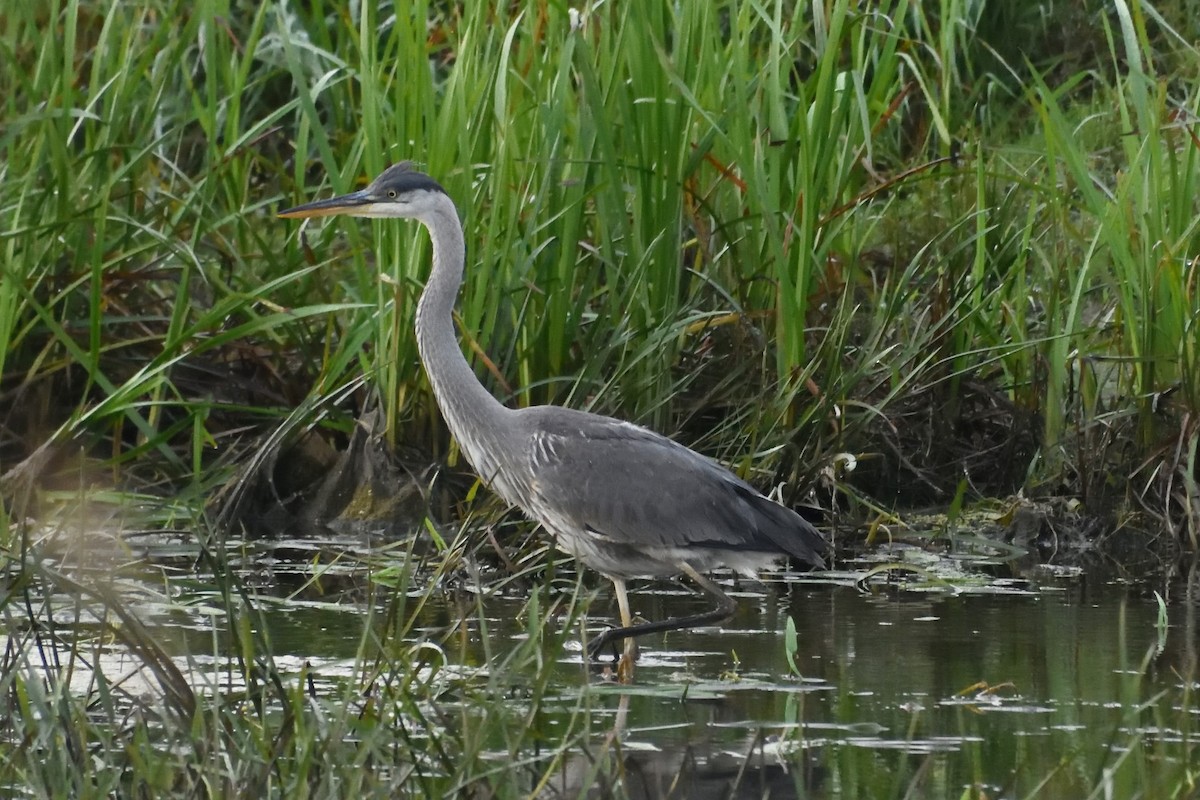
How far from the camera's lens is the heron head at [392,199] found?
5953 millimetres

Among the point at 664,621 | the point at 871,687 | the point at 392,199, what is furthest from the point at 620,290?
the point at 871,687

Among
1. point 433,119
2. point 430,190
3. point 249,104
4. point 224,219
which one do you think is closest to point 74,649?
point 430,190

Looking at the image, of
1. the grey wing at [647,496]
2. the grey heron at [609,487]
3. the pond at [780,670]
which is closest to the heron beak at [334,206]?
the grey heron at [609,487]

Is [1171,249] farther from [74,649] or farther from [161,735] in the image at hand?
[74,649]

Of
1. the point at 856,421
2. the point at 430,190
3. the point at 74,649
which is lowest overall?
the point at 856,421

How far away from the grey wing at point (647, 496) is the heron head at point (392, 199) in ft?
2.67

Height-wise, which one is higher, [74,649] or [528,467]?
[74,649]

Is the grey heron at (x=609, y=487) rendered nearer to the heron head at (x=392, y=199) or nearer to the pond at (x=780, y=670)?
the heron head at (x=392, y=199)

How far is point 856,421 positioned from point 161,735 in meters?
3.05

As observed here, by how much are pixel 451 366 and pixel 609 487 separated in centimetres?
63

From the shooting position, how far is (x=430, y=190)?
597 cm

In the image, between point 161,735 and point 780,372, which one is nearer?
point 161,735

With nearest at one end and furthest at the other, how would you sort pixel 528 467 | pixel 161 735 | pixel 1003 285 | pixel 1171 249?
1. pixel 161 735
2. pixel 528 467
3. pixel 1171 249
4. pixel 1003 285

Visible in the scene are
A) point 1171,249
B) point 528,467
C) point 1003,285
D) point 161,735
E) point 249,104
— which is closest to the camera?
point 161,735
